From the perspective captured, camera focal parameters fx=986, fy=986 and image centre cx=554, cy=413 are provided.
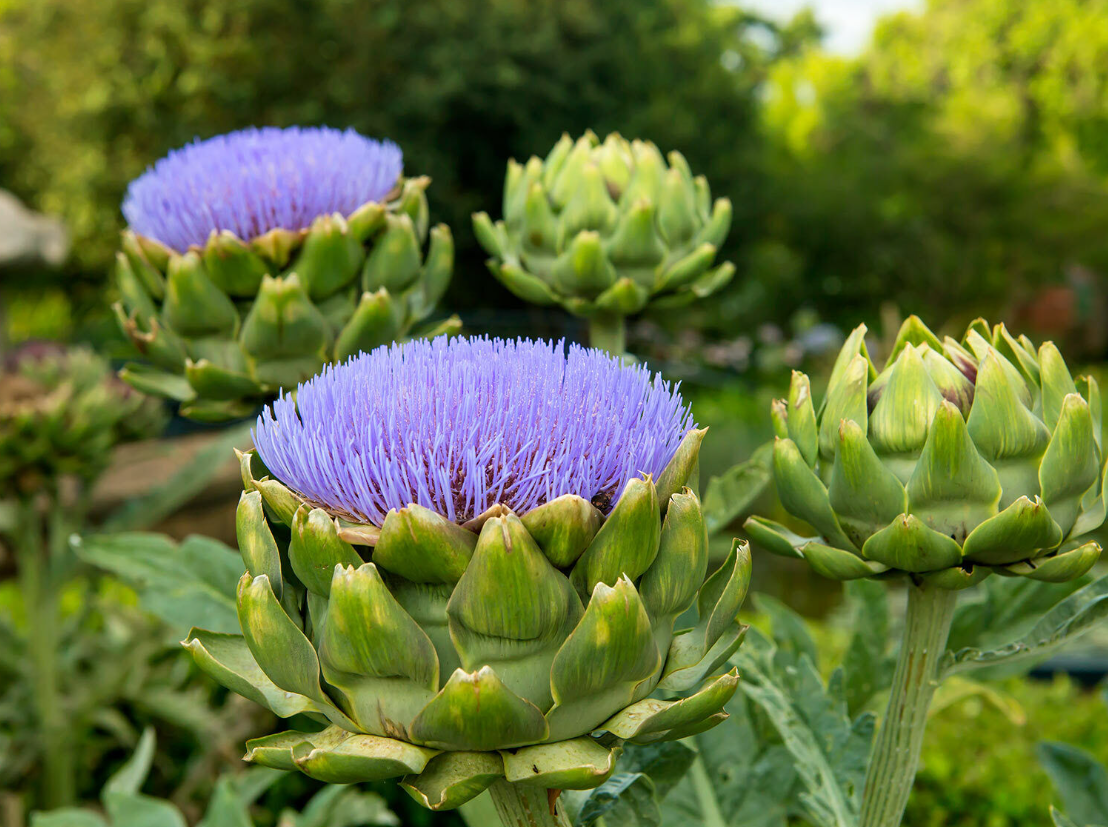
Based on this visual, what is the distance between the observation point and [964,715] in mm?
2182

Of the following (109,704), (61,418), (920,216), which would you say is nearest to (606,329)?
(61,418)

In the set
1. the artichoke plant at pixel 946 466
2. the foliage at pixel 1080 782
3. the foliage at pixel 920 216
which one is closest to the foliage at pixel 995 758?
the foliage at pixel 1080 782

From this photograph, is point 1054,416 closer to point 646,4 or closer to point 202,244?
point 202,244

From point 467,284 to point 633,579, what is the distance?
8.27 meters

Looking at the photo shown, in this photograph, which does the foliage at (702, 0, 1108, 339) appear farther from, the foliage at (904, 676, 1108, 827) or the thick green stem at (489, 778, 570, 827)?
the thick green stem at (489, 778, 570, 827)

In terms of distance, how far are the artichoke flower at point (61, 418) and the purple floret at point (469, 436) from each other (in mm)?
1220

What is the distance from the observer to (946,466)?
66 centimetres

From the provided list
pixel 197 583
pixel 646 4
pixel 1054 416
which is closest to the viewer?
pixel 1054 416

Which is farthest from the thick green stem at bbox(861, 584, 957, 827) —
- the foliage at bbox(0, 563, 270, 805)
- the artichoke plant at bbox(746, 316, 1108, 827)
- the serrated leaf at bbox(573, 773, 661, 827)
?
the foliage at bbox(0, 563, 270, 805)

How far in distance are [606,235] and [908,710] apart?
Answer: 2.07ft

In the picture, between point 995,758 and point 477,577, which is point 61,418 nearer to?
point 477,577

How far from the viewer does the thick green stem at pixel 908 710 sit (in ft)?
2.48

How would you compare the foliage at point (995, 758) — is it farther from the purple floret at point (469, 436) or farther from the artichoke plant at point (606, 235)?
the purple floret at point (469, 436)

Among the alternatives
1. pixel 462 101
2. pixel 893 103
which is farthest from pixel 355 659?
pixel 893 103
